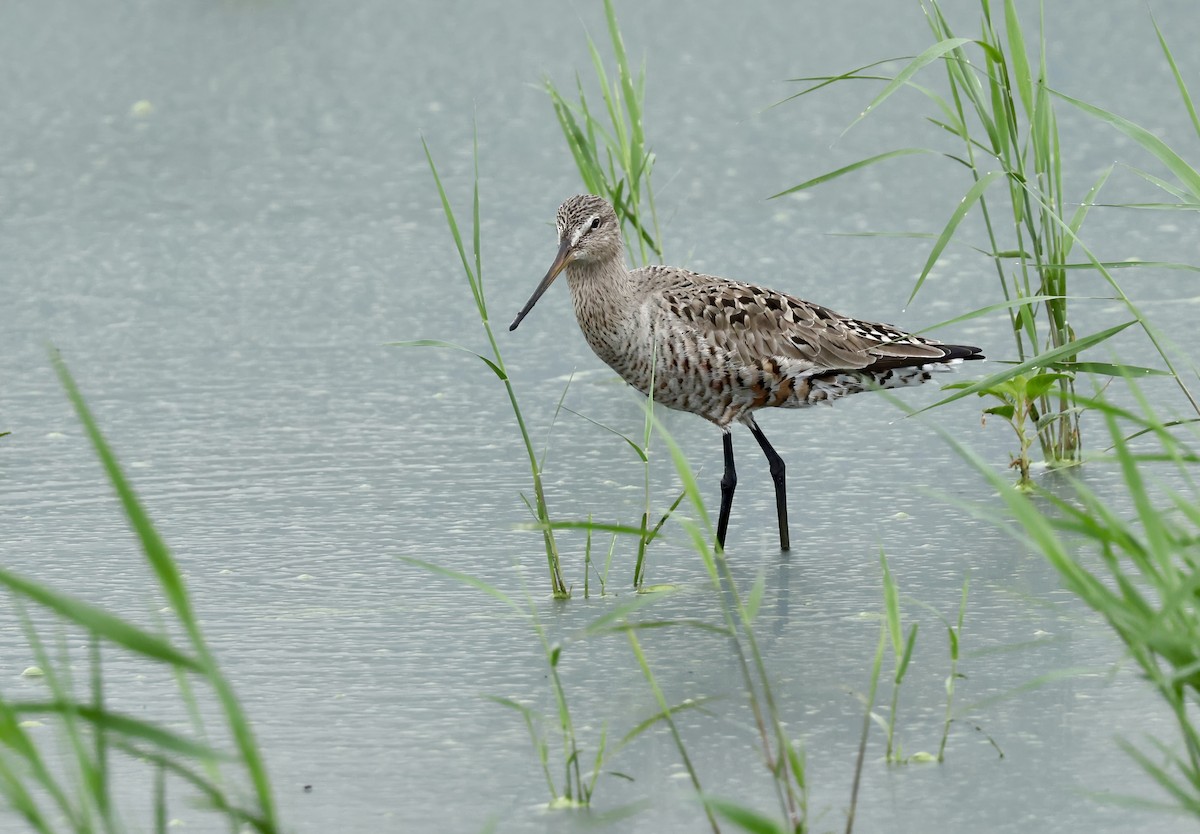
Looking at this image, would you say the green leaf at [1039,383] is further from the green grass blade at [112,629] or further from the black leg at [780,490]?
the green grass blade at [112,629]

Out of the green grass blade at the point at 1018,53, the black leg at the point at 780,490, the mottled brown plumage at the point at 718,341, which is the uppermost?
the green grass blade at the point at 1018,53

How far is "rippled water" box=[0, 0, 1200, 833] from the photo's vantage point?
9.77 ft

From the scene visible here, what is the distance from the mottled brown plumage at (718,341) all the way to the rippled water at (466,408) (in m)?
0.28

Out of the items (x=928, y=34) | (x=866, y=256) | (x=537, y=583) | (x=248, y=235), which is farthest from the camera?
(x=928, y=34)

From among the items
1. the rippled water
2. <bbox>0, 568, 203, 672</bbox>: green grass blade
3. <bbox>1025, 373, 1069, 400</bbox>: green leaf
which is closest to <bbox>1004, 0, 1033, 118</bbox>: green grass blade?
<bbox>1025, 373, 1069, 400</bbox>: green leaf

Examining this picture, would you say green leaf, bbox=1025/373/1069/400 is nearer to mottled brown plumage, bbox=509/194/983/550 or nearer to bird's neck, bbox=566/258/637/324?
mottled brown plumage, bbox=509/194/983/550

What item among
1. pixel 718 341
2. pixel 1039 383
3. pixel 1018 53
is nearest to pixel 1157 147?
pixel 1018 53

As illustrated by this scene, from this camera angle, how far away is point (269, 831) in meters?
2.02

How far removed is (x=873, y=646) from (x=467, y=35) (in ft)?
20.2

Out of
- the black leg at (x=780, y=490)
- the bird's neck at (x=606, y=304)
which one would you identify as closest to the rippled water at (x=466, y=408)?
the black leg at (x=780, y=490)

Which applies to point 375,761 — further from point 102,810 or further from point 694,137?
point 694,137

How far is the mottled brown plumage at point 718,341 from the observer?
13.9ft

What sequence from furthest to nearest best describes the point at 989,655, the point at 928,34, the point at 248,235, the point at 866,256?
the point at 928,34
the point at 248,235
the point at 866,256
the point at 989,655

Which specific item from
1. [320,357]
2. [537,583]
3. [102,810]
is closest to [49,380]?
[320,357]
